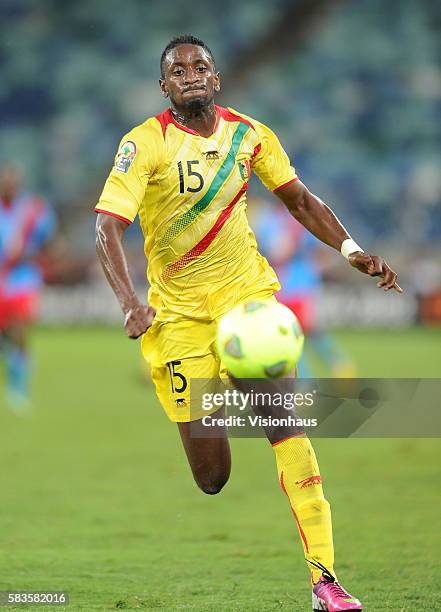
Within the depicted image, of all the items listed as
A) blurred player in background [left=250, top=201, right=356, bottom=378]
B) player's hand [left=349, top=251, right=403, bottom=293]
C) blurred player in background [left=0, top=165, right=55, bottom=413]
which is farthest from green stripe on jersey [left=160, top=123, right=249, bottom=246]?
blurred player in background [left=250, top=201, right=356, bottom=378]

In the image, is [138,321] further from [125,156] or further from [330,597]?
[330,597]

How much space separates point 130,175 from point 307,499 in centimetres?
151

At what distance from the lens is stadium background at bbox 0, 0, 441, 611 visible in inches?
224

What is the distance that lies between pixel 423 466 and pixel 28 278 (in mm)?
5022

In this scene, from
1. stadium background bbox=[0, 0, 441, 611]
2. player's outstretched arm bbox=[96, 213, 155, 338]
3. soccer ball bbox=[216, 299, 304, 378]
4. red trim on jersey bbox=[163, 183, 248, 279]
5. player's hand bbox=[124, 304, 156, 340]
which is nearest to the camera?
player's hand bbox=[124, 304, 156, 340]

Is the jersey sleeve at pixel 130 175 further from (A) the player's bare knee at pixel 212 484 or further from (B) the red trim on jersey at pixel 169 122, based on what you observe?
(A) the player's bare knee at pixel 212 484

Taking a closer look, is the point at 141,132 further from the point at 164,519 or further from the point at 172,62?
the point at 164,519

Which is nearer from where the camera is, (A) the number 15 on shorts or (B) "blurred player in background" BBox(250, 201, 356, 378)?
(A) the number 15 on shorts

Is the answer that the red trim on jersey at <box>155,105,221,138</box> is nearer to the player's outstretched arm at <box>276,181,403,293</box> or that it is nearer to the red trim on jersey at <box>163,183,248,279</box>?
the red trim on jersey at <box>163,183,248,279</box>

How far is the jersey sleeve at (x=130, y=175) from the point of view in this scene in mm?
4707

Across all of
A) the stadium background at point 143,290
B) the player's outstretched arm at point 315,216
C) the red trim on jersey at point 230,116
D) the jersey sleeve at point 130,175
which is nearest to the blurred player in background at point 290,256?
the stadium background at point 143,290

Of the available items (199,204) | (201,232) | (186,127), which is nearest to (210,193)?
(199,204)

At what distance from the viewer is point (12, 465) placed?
884cm

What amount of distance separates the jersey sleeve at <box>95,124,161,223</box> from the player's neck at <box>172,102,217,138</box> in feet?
0.59
